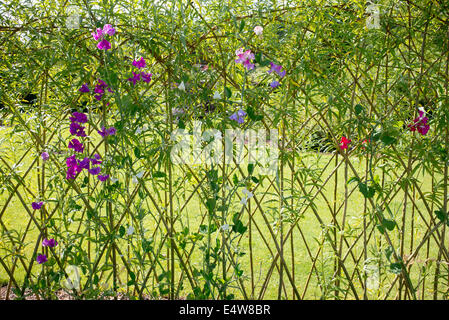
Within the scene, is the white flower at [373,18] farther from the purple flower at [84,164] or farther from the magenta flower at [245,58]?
the purple flower at [84,164]

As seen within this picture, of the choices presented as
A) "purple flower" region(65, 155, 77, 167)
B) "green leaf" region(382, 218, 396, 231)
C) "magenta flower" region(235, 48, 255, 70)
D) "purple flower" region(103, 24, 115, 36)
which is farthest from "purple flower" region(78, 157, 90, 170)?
"green leaf" region(382, 218, 396, 231)

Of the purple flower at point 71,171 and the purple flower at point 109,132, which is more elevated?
the purple flower at point 109,132

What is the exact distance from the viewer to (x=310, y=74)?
153cm

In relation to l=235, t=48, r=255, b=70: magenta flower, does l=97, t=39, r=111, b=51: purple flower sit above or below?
above

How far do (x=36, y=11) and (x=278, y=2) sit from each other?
1.00m

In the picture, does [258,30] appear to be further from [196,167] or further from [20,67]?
[20,67]

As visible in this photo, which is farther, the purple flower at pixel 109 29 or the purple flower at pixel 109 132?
the purple flower at pixel 109 132

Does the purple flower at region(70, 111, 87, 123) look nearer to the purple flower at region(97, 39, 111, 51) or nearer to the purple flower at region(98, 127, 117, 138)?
the purple flower at region(98, 127, 117, 138)

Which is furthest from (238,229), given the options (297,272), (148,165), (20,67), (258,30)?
(297,272)

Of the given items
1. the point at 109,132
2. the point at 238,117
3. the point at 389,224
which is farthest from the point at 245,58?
the point at 389,224

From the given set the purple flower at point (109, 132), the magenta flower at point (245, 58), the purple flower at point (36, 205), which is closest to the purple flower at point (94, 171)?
the purple flower at point (109, 132)

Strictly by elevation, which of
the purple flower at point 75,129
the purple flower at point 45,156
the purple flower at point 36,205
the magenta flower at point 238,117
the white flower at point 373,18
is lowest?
the purple flower at point 36,205

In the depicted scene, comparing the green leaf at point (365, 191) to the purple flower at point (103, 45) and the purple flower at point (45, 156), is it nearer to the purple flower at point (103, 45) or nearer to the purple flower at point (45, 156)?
the purple flower at point (103, 45)
